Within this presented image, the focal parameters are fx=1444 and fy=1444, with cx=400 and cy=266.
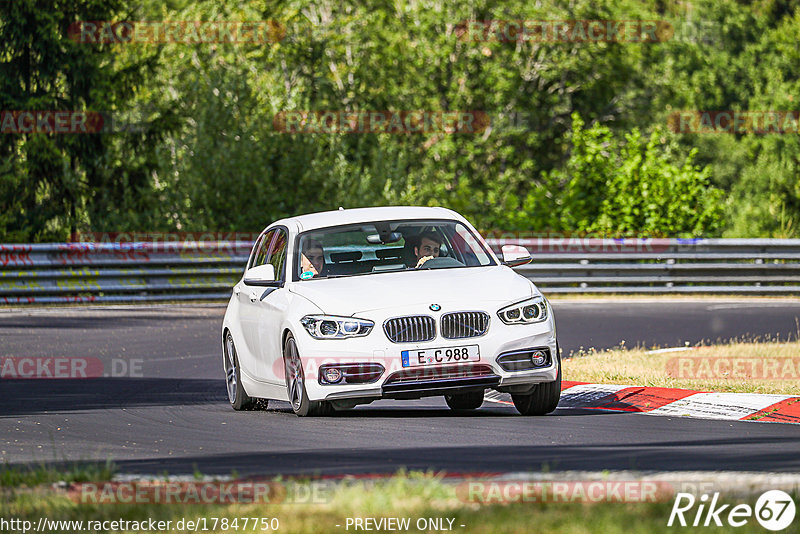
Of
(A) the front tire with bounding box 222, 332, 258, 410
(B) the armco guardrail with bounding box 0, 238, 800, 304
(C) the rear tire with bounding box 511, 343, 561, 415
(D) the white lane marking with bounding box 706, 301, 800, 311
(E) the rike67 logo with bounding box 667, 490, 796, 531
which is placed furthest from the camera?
(B) the armco guardrail with bounding box 0, 238, 800, 304

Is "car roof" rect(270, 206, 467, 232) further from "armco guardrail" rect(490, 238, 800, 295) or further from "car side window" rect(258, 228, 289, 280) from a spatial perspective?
"armco guardrail" rect(490, 238, 800, 295)

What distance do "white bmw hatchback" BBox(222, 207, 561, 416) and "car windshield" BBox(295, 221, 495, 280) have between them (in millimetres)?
11

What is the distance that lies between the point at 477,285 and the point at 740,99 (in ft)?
210

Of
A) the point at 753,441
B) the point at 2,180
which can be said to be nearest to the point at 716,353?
the point at 753,441

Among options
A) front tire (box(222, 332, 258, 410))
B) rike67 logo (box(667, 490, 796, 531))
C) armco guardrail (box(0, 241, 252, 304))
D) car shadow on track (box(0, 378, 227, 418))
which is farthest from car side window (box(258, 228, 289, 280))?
armco guardrail (box(0, 241, 252, 304))

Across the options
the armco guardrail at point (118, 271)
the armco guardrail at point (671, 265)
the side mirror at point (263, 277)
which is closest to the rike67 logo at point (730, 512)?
the side mirror at point (263, 277)

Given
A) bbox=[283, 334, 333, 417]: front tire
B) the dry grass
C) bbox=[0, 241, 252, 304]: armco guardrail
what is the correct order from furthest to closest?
1. bbox=[0, 241, 252, 304]: armco guardrail
2. the dry grass
3. bbox=[283, 334, 333, 417]: front tire

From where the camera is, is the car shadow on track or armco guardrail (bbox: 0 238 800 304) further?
armco guardrail (bbox: 0 238 800 304)

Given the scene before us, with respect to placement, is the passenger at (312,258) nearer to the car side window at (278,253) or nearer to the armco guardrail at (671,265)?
the car side window at (278,253)

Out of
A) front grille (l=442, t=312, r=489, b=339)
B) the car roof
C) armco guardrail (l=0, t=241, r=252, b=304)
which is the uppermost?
the car roof

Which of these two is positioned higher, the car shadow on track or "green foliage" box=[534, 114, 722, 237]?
the car shadow on track

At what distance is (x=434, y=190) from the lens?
43656 mm

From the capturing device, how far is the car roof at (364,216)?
12.0 meters

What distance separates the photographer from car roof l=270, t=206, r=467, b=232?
39.4 ft
